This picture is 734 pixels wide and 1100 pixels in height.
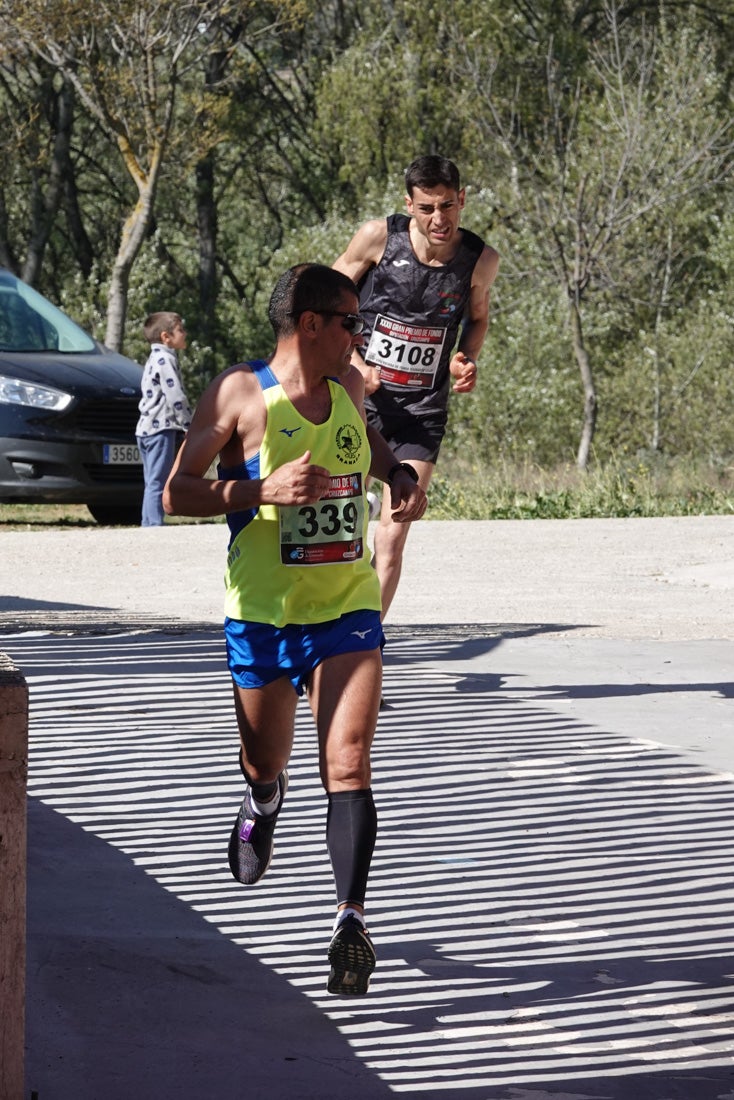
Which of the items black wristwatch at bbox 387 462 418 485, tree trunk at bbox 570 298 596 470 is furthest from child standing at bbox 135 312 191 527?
tree trunk at bbox 570 298 596 470

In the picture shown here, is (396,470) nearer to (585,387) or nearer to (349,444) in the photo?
(349,444)

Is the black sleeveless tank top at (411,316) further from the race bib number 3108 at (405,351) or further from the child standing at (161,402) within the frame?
the child standing at (161,402)

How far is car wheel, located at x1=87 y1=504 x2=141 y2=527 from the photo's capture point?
17.0 metres

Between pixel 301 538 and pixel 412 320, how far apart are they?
306 cm

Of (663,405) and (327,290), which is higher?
(327,290)

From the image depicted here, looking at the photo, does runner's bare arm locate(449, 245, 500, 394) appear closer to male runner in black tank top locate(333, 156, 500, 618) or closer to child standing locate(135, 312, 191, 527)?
male runner in black tank top locate(333, 156, 500, 618)

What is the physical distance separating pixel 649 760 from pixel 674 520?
30.5 feet

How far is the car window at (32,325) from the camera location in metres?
16.7

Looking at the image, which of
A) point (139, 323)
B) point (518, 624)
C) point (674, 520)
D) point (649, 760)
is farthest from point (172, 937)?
point (139, 323)

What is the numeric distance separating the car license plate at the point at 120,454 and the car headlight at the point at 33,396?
1.71ft

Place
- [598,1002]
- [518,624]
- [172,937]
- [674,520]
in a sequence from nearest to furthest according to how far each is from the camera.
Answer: [598,1002] → [172,937] → [518,624] → [674,520]

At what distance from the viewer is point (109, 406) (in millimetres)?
16031

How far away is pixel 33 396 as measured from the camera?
15.7 m

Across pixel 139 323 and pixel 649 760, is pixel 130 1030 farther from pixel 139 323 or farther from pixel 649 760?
pixel 139 323
